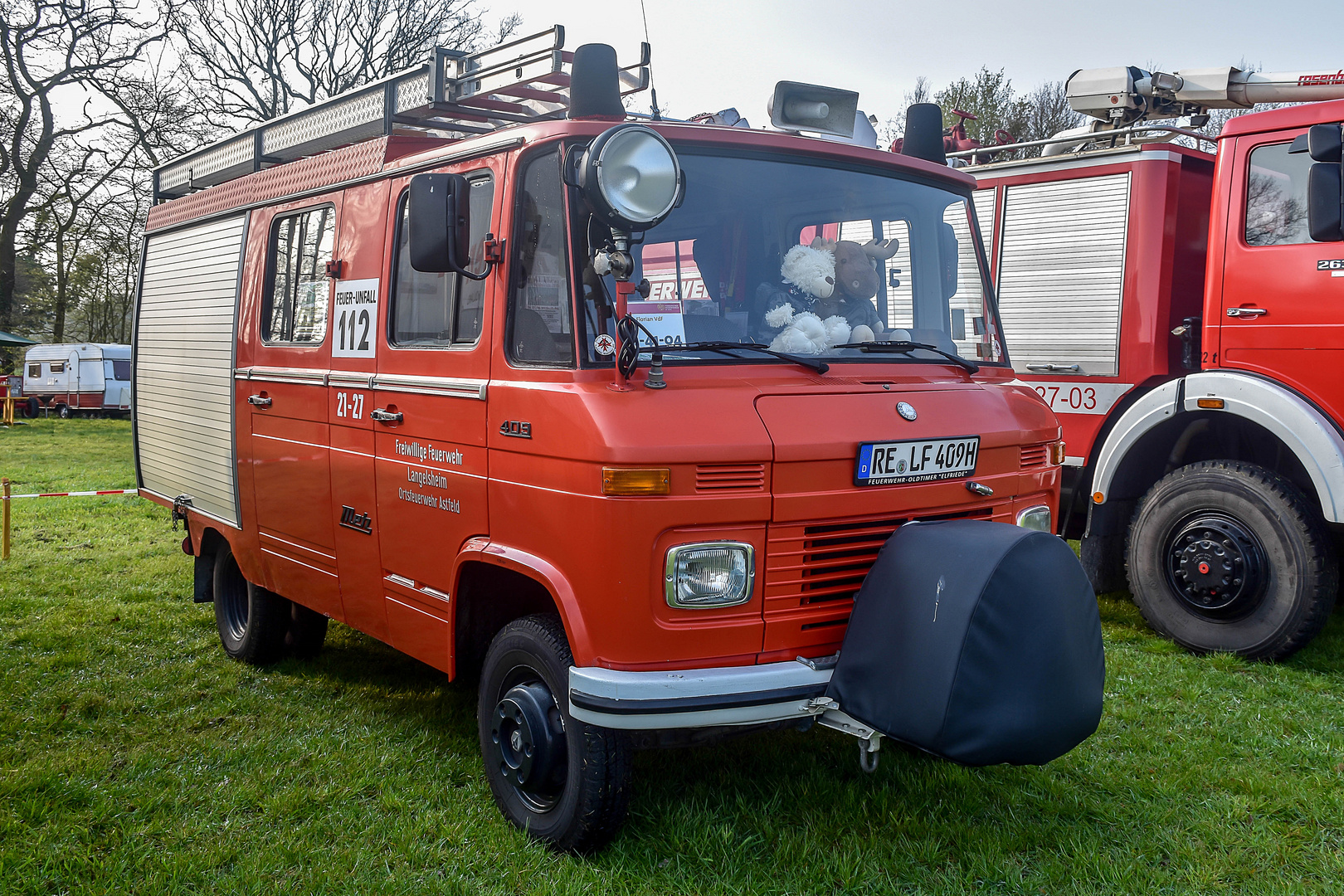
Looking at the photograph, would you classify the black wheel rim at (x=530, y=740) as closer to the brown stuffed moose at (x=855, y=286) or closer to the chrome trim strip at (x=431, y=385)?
the chrome trim strip at (x=431, y=385)

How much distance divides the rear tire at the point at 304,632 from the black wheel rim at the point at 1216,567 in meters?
4.87

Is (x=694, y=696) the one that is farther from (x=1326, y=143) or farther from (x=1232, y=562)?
(x=1326, y=143)

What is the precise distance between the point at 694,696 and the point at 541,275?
59.3 inches

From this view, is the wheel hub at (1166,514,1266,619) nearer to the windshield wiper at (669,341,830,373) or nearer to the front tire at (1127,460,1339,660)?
the front tire at (1127,460,1339,660)

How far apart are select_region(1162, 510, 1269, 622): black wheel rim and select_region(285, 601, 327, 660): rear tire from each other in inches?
192

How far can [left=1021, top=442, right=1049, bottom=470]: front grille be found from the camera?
4.08m

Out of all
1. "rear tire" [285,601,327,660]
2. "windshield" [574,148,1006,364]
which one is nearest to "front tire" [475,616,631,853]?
"windshield" [574,148,1006,364]

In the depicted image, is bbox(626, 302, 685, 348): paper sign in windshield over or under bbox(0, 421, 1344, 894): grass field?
over

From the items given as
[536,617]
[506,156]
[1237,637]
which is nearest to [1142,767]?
[1237,637]

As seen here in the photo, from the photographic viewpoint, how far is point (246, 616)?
6.21m

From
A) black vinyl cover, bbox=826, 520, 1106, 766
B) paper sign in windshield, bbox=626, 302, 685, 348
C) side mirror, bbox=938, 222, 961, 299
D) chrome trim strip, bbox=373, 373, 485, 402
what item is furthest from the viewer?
side mirror, bbox=938, 222, 961, 299

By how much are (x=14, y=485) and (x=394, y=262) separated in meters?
12.4

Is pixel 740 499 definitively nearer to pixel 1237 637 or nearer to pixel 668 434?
pixel 668 434

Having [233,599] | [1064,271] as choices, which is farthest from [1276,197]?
[233,599]
